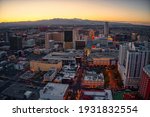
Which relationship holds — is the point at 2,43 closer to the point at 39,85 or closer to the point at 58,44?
the point at 58,44

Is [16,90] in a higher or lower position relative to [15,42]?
lower

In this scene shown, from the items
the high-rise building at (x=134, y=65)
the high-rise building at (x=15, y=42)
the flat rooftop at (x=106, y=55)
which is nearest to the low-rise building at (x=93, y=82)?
the high-rise building at (x=134, y=65)

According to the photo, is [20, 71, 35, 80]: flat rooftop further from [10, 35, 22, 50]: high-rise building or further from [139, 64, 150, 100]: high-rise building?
[10, 35, 22, 50]: high-rise building

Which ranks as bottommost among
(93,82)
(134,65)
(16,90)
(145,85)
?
(16,90)

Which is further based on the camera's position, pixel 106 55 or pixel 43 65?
pixel 106 55

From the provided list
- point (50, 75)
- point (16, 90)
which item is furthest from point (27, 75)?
point (16, 90)

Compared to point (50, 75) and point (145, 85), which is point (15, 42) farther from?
point (145, 85)

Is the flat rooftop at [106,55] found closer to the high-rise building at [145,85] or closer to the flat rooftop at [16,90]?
the high-rise building at [145,85]

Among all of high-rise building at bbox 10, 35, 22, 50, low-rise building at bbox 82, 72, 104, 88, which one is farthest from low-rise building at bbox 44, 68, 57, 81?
high-rise building at bbox 10, 35, 22, 50

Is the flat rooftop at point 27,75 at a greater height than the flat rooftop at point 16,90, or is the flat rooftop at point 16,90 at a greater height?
the flat rooftop at point 27,75

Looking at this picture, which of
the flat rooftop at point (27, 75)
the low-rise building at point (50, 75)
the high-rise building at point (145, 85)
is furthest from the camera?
the flat rooftop at point (27, 75)
